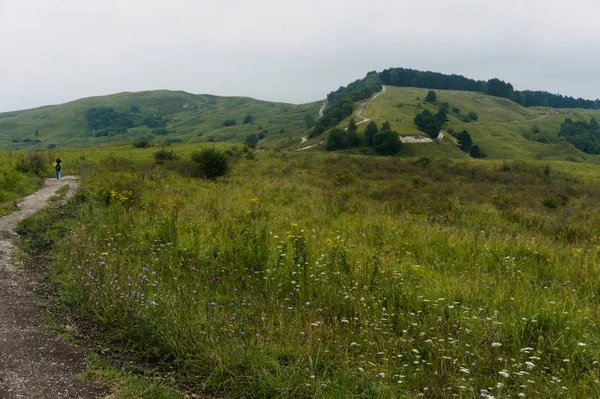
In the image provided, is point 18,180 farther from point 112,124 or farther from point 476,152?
point 112,124

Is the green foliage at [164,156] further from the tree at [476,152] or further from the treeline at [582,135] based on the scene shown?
the treeline at [582,135]

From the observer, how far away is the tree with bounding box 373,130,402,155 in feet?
248

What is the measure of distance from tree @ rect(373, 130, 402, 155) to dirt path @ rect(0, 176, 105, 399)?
74404 mm

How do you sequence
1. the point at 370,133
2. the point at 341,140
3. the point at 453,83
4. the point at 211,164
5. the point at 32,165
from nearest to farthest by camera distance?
the point at 32,165
the point at 211,164
the point at 341,140
the point at 370,133
the point at 453,83

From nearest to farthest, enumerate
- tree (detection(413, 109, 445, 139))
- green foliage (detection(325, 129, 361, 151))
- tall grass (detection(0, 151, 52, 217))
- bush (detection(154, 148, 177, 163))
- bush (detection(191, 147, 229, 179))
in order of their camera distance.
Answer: tall grass (detection(0, 151, 52, 217)) → bush (detection(191, 147, 229, 179)) → bush (detection(154, 148, 177, 163)) → green foliage (detection(325, 129, 361, 151)) → tree (detection(413, 109, 445, 139))

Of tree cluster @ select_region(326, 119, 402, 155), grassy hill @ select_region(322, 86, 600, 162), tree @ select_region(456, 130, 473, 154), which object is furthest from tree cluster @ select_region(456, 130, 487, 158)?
tree cluster @ select_region(326, 119, 402, 155)

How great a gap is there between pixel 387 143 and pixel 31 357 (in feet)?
251

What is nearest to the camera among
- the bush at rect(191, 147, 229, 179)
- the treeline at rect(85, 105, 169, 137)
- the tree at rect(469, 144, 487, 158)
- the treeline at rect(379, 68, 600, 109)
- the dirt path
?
the dirt path

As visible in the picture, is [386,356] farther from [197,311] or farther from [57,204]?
[57,204]

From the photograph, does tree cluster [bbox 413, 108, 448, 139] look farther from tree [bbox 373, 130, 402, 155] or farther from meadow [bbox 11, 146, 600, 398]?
meadow [bbox 11, 146, 600, 398]

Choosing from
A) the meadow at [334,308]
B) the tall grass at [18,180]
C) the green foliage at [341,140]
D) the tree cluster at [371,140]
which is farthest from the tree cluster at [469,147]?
the tall grass at [18,180]

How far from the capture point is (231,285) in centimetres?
624

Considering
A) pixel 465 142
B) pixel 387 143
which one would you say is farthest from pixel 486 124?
pixel 387 143

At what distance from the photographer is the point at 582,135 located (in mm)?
121312
